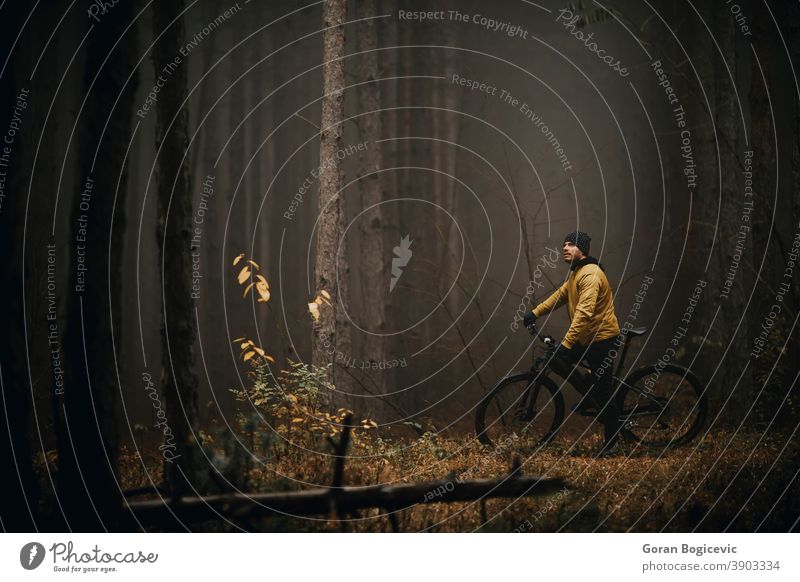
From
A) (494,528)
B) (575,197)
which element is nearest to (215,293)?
(575,197)

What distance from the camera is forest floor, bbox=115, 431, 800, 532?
7340 mm

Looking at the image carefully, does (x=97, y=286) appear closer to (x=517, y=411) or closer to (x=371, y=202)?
(x=517, y=411)

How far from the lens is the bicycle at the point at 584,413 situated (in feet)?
30.0

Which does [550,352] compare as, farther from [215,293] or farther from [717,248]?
[215,293]

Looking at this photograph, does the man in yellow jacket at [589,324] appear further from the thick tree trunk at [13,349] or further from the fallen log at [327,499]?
the thick tree trunk at [13,349]

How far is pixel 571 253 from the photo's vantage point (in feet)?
28.1

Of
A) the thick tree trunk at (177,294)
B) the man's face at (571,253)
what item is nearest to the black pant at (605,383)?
the man's face at (571,253)

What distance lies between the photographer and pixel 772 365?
9.75 meters

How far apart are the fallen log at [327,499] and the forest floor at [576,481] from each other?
86 mm

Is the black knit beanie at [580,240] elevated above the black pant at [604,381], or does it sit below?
above

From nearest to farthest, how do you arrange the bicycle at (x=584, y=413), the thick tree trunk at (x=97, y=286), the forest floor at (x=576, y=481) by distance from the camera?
1. the thick tree trunk at (x=97, y=286)
2. the forest floor at (x=576, y=481)
3. the bicycle at (x=584, y=413)

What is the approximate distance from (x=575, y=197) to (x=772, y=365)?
5.63 metres
